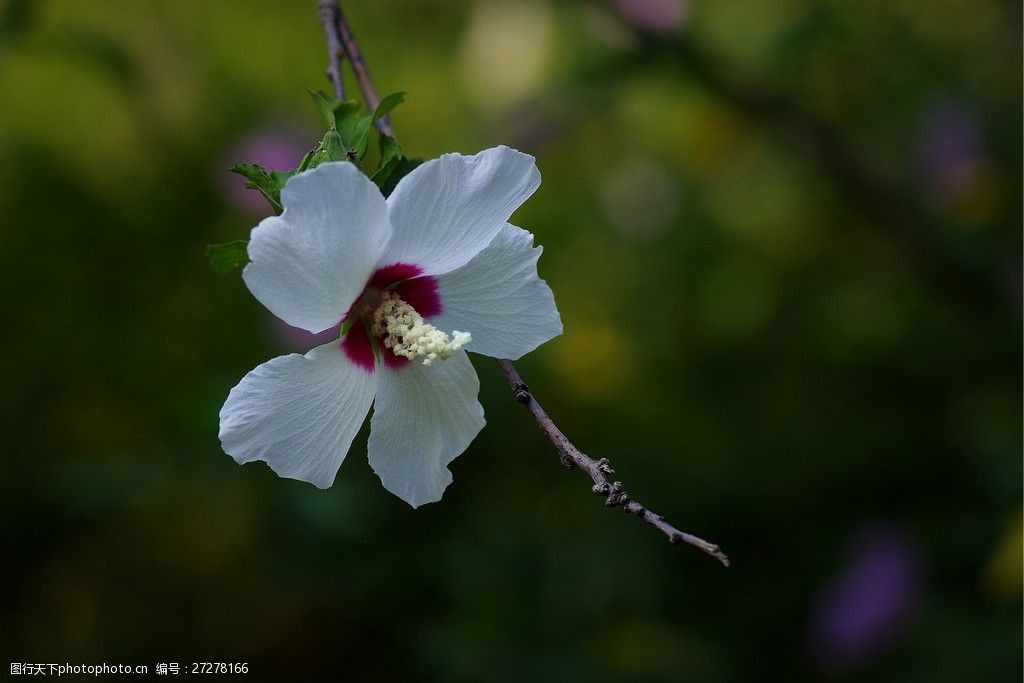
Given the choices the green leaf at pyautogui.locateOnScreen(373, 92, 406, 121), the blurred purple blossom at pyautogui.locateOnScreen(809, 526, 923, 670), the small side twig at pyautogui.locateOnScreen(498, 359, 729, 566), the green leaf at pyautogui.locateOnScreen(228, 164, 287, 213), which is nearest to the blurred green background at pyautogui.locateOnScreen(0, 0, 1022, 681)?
the blurred purple blossom at pyautogui.locateOnScreen(809, 526, 923, 670)

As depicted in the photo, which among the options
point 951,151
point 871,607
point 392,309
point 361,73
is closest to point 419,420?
point 392,309

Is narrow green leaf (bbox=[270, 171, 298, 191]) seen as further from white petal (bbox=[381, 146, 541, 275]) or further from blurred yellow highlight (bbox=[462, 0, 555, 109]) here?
blurred yellow highlight (bbox=[462, 0, 555, 109])

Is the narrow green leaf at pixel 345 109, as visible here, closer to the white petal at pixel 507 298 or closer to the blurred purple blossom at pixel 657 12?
the white petal at pixel 507 298

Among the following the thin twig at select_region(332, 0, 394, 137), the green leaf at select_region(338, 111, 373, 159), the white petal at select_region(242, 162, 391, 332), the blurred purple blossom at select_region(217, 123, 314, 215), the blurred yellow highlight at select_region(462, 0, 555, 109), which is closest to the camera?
the white petal at select_region(242, 162, 391, 332)

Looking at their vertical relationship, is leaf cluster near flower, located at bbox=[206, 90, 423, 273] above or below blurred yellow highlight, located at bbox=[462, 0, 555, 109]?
above

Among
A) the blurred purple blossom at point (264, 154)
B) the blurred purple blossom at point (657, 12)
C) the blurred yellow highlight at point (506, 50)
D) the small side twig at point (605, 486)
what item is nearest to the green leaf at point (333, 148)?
the small side twig at point (605, 486)

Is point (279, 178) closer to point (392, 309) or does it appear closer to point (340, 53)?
point (392, 309)
